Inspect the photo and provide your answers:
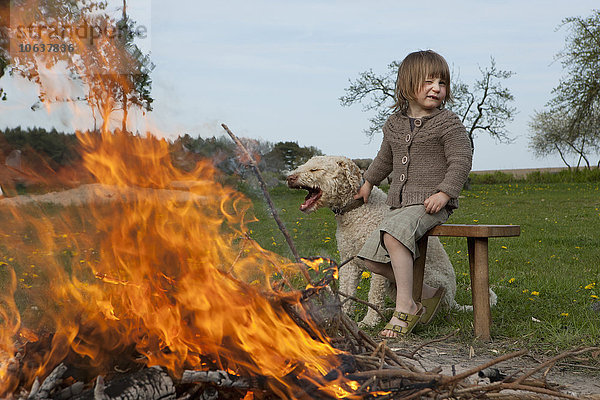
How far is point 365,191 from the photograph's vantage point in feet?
14.3

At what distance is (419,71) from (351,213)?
124 cm

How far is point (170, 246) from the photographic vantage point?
2.41 m

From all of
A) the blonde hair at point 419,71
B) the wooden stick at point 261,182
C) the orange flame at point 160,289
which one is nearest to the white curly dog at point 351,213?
the blonde hair at point 419,71

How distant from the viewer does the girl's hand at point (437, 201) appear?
12.5 feet

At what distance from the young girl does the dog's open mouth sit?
20.9 inches

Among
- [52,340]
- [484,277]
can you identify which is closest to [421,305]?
[484,277]

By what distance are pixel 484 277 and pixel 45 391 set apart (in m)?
2.97

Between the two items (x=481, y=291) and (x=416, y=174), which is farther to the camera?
(x=416, y=174)

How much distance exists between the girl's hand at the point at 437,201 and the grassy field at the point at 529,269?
0.96 metres

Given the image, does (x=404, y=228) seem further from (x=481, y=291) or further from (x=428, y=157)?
(x=481, y=291)

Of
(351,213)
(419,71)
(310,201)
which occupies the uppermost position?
(419,71)

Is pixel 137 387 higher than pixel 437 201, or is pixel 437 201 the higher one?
pixel 437 201

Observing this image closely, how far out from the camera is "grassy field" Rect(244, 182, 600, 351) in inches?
155

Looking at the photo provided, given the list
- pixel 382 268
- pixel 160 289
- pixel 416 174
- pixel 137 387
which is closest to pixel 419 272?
pixel 382 268
